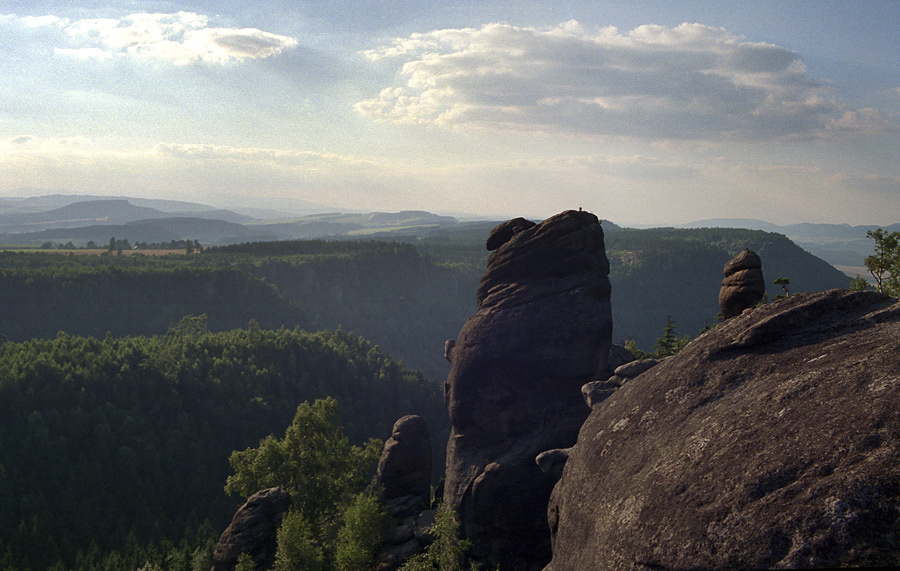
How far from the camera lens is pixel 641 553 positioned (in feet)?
60.6

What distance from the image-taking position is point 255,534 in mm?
45562

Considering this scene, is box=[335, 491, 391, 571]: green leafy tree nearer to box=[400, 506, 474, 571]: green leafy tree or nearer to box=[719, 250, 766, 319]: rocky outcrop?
box=[400, 506, 474, 571]: green leafy tree

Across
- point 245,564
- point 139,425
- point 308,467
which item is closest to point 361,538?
point 245,564

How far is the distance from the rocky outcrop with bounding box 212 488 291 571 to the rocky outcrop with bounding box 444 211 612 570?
51.2 feet

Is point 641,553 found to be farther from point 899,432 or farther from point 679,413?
point 899,432

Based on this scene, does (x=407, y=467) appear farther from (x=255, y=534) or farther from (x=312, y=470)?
(x=255, y=534)

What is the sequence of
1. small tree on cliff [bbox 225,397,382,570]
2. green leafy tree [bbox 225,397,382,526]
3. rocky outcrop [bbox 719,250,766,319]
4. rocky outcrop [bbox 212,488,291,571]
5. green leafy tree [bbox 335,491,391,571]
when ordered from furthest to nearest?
green leafy tree [bbox 225,397,382,526]
small tree on cliff [bbox 225,397,382,570]
rocky outcrop [bbox 212,488,291,571]
green leafy tree [bbox 335,491,391,571]
rocky outcrop [bbox 719,250,766,319]

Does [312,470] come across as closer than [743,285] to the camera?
No

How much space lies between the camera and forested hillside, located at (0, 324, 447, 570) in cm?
9350

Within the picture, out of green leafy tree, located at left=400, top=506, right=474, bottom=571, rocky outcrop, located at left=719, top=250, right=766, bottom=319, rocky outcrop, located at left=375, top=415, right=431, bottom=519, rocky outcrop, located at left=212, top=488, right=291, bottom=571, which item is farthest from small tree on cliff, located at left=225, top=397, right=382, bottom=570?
rocky outcrop, located at left=719, top=250, right=766, bottom=319

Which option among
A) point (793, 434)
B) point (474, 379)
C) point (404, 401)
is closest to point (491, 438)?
point (474, 379)

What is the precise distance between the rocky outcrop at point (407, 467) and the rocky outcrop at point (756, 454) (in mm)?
28627

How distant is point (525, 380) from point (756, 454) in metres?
22.3

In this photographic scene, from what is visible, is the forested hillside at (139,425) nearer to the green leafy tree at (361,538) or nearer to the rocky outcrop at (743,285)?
the green leafy tree at (361,538)
